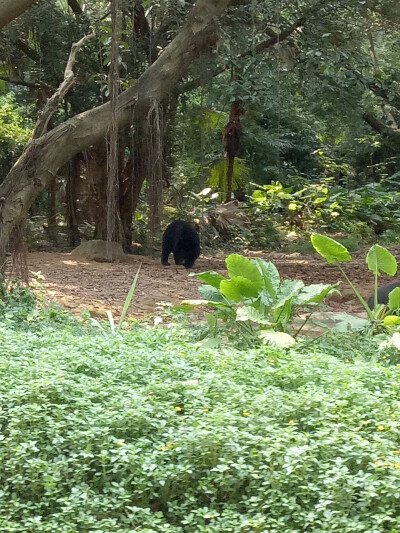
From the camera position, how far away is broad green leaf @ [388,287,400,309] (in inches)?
215

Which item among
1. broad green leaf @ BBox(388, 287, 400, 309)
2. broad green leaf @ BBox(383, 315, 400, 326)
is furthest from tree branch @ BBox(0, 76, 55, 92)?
broad green leaf @ BBox(383, 315, 400, 326)

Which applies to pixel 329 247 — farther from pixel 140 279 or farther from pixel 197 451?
pixel 140 279

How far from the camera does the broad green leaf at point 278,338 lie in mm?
4804

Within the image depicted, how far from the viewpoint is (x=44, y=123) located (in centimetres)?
725

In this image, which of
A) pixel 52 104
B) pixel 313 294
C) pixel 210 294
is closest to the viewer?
pixel 313 294

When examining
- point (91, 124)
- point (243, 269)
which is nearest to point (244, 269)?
point (243, 269)

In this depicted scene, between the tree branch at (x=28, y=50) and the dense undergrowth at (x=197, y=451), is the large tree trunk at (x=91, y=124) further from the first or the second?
the tree branch at (x=28, y=50)

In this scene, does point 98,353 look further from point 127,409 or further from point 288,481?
point 288,481

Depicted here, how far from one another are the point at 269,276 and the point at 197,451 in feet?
9.26

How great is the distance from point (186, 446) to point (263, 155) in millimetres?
15890

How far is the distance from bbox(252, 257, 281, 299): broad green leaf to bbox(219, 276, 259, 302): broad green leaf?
Result: 0.10 meters

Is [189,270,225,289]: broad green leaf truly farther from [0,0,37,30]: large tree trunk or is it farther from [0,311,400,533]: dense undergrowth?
[0,0,37,30]: large tree trunk

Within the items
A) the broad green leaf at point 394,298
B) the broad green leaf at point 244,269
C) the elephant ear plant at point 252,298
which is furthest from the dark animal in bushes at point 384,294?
the broad green leaf at point 244,269

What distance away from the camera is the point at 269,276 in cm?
575
